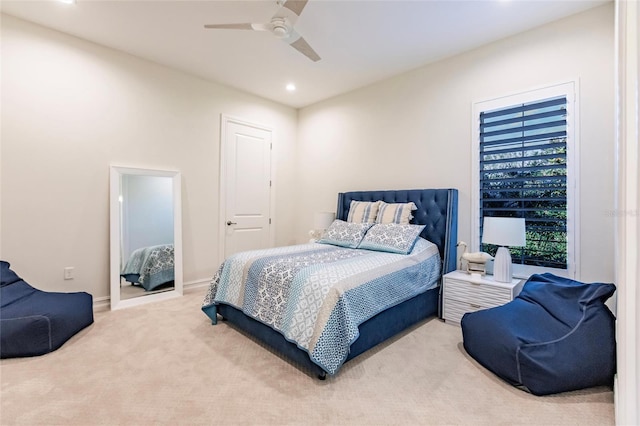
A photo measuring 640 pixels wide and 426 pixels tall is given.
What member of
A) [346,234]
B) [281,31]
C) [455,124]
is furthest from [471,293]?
[281,31]

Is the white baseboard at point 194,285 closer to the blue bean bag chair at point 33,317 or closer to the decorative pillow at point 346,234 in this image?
the blue bean bag chair at point 33,317

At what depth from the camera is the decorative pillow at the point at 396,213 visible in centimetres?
342

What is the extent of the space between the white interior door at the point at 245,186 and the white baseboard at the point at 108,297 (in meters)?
0.50

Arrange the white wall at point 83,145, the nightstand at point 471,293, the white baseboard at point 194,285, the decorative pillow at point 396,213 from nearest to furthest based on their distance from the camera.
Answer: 1. the nightstand at point 471,293
2. the white wall at point 83,145
3. the decorative pillow at point 396,213
4. the white baseboard at point 194,285

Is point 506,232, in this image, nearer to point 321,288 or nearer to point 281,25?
point 321,288

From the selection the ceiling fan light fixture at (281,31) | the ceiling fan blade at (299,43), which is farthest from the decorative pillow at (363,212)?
the ceiling fan light fixture at (281,31)

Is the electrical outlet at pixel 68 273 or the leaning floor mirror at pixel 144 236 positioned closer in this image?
the electrical outlet at pixel 68 273

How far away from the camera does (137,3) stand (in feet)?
8.41

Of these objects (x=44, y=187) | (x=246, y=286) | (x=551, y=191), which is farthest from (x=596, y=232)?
(x=44, y=187)

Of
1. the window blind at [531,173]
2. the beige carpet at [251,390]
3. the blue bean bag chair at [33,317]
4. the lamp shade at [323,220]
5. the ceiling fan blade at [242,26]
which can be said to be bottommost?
the beige carpet at [251,390]

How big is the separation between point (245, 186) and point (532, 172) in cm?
361

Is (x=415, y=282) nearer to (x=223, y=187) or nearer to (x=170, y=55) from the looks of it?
(x=223, y=187)

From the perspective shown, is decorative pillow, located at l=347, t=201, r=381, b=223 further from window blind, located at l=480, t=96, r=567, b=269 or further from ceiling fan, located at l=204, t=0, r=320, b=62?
ceiling fan, located at l=204, t=0, r=320, b=62

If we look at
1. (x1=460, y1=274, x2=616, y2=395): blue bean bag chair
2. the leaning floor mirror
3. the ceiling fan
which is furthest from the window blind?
the leaning floor mirror
